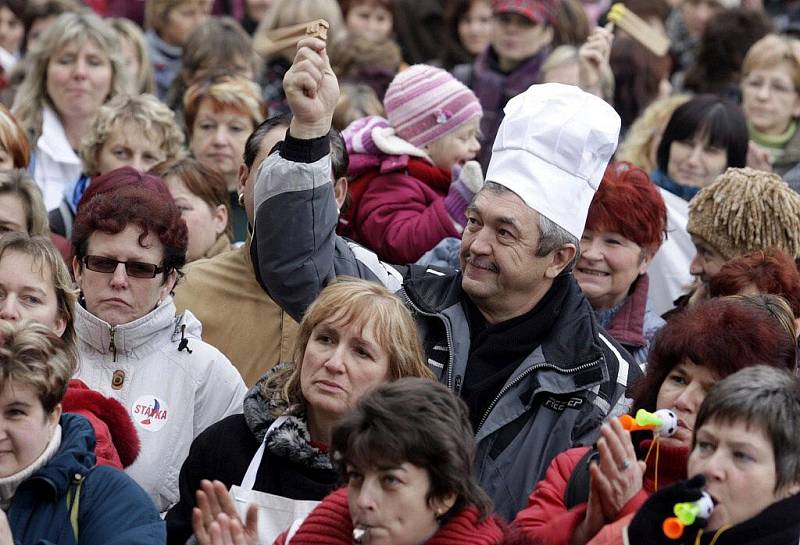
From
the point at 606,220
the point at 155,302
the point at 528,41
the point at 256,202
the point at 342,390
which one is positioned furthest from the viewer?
the point at 528,41

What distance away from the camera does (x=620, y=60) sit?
10.3 metres

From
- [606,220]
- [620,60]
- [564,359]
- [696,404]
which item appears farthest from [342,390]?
[620,60]

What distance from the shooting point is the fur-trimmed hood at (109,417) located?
484 centimetres

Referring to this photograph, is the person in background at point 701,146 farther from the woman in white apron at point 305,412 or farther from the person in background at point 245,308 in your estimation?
the woman in white apron at point 305,412

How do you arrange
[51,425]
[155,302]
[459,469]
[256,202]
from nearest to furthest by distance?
1. [459,469]
2. [51,425]
3. [256,202]
4. [155,302]

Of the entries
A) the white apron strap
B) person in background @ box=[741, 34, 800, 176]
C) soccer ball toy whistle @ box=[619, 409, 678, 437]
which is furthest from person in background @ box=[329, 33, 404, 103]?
soccer ball toy whistle @ box=[619, 409, 678, 437]

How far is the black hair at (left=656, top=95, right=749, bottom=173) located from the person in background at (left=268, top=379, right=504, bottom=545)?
3.77m

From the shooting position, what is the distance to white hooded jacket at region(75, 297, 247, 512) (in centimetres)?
533

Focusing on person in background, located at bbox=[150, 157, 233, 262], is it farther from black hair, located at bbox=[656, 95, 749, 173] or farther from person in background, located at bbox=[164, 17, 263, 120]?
black hair, located at bbox=[656, 95, 749, 173]

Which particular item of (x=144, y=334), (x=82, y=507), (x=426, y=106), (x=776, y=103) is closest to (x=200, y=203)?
(x=426, y=106)

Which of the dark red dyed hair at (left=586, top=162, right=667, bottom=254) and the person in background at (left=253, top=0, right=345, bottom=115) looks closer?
the dark red dyed hair at (left=586, top=162, right=667, bottom=254)

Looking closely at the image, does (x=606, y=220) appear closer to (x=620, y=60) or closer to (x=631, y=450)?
(x=631, y=450)

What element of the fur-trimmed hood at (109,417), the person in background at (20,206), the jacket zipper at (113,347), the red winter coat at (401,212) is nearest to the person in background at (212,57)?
the red winter coat at (401,212)

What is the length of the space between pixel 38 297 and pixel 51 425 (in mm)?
936
